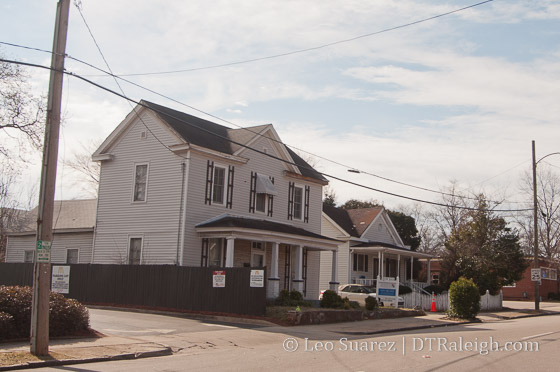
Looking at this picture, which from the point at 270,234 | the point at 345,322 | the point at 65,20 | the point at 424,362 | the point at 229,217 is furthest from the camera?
the point at 229,217

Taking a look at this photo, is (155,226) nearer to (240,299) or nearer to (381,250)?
(240,299)

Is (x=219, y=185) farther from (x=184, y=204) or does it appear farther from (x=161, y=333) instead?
(x=161, y=333)

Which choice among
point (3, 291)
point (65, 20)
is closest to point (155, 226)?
point (3, 291)

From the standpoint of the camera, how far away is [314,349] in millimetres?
14641

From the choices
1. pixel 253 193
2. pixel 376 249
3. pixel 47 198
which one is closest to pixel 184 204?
pixel 253 193

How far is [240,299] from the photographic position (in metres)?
21.8

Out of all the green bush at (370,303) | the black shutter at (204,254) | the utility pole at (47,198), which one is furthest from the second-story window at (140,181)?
the utility pole at (47,198)

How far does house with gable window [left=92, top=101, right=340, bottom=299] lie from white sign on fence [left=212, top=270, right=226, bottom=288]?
2227mm

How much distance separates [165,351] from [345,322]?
36.2ft

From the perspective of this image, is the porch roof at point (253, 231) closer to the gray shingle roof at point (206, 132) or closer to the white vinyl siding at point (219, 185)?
the white vinyl siding at point (219, 185)

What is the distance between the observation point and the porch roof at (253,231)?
25406 mm

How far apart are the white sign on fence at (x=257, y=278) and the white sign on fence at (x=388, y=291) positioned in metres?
9.87

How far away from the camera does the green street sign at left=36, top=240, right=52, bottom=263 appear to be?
12.5 meters

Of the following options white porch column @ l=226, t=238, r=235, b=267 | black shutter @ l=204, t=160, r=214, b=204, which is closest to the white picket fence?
white porch column @ l=226, t=238, r=235, b=267
